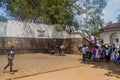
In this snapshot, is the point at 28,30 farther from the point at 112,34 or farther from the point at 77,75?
the point at 77,75

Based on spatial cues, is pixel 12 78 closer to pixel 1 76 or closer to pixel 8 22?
pixel 1 76

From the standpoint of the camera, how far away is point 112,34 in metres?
28.0

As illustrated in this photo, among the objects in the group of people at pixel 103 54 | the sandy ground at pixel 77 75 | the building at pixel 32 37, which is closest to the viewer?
the sandy ground at pixel 77 75

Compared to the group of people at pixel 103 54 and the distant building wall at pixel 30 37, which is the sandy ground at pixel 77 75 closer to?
the group of people at pixel 103 54

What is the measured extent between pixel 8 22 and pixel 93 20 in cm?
1075

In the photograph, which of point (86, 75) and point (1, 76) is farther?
point (86, 75)

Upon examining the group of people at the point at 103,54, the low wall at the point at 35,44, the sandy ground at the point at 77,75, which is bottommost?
the sandy ground at the point at 77,75

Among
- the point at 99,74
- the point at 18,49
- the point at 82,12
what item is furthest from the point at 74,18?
the point at 99,74

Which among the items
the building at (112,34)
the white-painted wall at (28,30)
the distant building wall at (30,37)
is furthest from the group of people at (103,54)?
the white-painted wall at (28,30)

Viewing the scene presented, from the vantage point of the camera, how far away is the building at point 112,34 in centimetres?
2700

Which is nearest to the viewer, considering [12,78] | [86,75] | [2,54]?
[12,78]

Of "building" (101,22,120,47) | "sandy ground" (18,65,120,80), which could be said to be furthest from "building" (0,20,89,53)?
"sandy ground" (18,65,120,80)

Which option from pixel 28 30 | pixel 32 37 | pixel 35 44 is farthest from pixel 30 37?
pixel 35 44

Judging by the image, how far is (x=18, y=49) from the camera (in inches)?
1054
